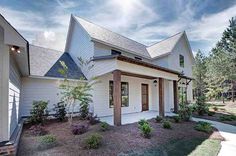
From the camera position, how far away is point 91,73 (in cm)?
1196

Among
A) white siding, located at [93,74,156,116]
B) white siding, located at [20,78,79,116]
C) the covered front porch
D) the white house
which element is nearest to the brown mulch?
the white house

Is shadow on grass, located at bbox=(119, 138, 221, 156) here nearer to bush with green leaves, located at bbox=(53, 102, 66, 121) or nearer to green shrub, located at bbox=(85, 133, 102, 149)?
green shrub, located at bbox=(85, 133, 102, 149)

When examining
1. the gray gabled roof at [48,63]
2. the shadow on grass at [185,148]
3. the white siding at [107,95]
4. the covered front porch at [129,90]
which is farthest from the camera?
the white siding at [107,95]

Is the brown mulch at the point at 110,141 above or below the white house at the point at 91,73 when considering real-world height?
below

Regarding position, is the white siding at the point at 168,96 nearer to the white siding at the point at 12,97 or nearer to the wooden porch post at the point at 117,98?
the wooden porch post at the point at 117,98

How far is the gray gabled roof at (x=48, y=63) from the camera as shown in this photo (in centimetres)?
1095

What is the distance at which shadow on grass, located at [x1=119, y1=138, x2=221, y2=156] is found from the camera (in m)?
5.73

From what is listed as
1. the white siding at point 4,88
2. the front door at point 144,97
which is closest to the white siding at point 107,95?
the front door at point 144,97

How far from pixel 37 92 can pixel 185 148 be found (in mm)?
Result: 8443

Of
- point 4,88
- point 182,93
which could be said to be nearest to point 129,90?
point 182,93

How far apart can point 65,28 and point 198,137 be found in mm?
13287

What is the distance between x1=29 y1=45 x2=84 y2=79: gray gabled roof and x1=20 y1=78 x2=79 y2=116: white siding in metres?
0.49

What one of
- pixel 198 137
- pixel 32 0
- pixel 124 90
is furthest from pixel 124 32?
pixel 198 137

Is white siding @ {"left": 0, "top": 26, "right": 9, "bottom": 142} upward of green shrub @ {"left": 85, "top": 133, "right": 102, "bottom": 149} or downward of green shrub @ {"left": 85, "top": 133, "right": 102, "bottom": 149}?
upward
